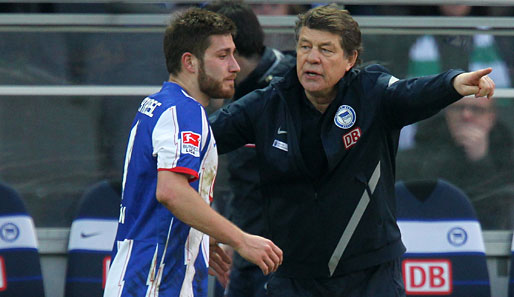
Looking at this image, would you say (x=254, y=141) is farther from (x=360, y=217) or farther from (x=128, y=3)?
(x=128, y=3)

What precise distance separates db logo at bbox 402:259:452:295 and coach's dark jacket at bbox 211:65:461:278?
5.28 feet

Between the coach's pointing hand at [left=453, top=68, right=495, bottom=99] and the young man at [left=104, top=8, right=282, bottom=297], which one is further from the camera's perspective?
the coach's pointing hand at [left=453, top=68, right=495, bottom=99]

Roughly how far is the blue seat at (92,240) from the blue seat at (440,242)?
5.61ft

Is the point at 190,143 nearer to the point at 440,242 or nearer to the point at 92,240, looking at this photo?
the point at 92,240

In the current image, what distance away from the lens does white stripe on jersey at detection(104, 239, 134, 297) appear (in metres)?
3.10

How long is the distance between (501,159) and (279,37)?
1.50 meters

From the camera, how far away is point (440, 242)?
518 cm

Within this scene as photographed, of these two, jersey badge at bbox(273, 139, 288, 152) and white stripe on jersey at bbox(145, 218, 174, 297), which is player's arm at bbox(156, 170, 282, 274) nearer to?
white stripe on jersey at bbox(145, 218, 174, 297)

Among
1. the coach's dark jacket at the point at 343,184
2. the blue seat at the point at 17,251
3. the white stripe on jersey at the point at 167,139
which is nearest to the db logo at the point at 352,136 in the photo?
the coach's dark jacket at the point at 343,184

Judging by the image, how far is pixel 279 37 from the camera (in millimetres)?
5156

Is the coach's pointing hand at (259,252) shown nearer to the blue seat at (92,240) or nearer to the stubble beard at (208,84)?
the stubble beard at (208,84)

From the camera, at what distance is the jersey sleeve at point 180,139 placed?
2.99 m

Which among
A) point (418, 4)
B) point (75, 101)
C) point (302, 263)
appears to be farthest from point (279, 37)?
point (302, 263)

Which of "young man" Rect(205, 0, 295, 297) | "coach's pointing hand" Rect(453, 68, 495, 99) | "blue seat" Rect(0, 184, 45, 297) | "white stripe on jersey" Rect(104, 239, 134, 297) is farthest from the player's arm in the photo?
"blue seat" Rect(0, 184, 45, 297)
